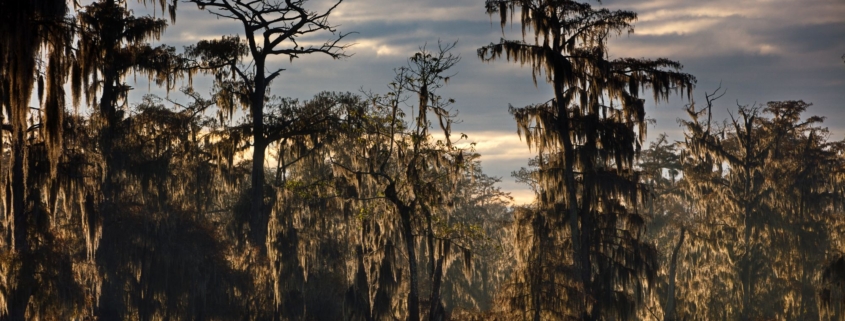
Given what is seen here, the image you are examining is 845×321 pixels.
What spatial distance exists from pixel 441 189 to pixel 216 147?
9.60 m

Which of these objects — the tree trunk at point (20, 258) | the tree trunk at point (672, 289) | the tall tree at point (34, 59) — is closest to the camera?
the tall tree at point (34, 59)

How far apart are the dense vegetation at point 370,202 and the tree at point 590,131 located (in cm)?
7

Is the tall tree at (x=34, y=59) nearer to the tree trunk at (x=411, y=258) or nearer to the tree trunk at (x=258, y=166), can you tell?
the tree trunk at (x=411, y=258)

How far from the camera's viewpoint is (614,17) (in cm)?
2700

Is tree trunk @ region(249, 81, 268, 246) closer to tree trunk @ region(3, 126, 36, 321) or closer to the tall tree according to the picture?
tree trunk @ region(3, 126, 36, 321)

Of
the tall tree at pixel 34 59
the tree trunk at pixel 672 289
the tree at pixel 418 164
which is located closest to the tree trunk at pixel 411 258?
the tree at pixel 418 164

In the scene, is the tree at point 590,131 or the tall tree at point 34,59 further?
the tree at point 590,131

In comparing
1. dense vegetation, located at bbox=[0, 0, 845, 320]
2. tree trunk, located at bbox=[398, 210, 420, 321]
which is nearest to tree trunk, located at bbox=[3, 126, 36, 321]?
dense vegetation, located at bbox=[0, 0, 845, 320]

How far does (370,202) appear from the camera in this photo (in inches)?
1133

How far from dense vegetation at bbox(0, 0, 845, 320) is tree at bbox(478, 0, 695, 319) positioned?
67mm

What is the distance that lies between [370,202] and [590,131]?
754 cm

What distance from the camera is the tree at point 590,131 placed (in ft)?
86.6

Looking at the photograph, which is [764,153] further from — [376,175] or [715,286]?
[376,175]

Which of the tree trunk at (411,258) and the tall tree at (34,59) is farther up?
the tall tree at (34,59)
